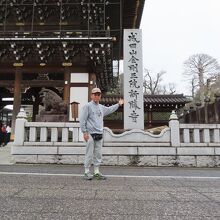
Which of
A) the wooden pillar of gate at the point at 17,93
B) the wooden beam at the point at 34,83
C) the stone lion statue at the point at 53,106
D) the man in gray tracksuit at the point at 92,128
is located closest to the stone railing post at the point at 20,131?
the stone lion statue at the point at 53,106

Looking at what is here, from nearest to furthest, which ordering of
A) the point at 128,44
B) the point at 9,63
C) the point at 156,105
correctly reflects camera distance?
the point at 128,44
the point at 9,63
the point at 156,105

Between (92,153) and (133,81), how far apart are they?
4893 mm

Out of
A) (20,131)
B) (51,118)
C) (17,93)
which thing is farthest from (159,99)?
(20,131)

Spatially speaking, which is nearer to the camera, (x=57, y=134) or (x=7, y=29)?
(x=57, y=134)

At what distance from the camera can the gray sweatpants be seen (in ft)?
18.5

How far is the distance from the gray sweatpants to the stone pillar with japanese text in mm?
4073

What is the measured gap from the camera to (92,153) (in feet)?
18.6

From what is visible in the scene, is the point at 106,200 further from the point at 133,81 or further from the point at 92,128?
the point at 133,81

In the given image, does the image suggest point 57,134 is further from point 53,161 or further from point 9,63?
point 9,63

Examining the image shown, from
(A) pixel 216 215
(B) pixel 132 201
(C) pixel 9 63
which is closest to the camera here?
(A) pixel 216 215

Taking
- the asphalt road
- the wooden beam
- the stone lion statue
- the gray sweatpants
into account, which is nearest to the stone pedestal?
the stone lion statue

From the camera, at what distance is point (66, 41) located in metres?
13.2

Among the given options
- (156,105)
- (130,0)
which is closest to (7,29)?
(130,0)

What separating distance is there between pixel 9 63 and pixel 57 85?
2776mm
